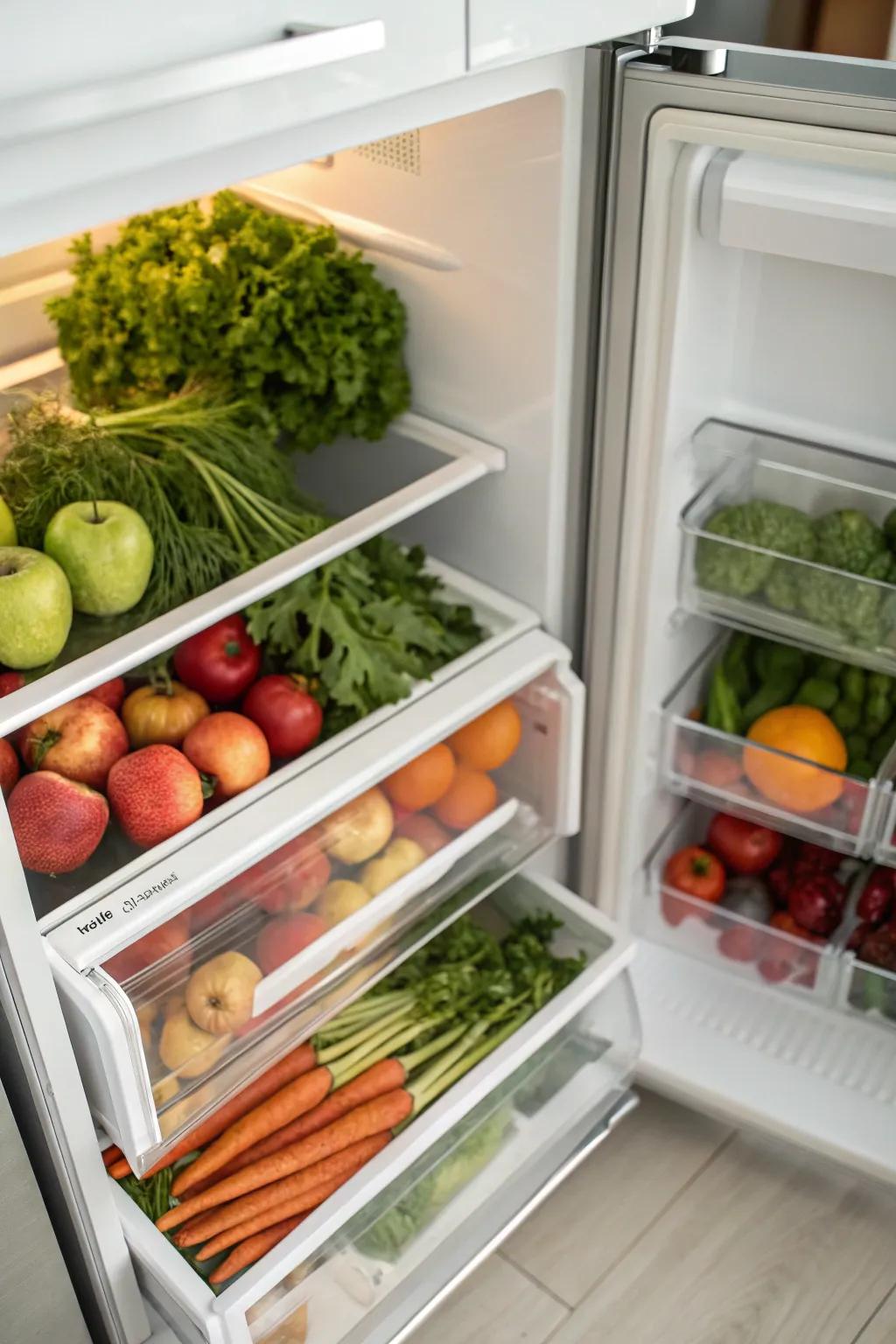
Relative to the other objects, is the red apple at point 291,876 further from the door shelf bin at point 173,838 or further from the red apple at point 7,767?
the red apple at point 7,767

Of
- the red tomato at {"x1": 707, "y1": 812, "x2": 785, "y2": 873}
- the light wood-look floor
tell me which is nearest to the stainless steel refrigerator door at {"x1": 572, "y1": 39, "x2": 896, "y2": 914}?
the red tomato at {"x1": 707, "y1": 812, "x2": 785, "y2": 873}

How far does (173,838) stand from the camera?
1.07 m

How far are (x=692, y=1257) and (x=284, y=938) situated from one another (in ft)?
2.26

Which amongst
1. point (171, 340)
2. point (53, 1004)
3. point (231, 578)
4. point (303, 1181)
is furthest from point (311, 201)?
point (303, 1181)

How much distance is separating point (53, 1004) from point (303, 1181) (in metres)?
0.39

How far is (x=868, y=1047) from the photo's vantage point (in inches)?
62.6

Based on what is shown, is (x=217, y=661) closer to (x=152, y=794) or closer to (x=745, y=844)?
Result: (x=152, y=794)

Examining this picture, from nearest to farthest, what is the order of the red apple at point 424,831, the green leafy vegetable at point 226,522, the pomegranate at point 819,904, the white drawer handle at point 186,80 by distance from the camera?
the white drawer handle at point 186,80, the green leafy vegetable at point 226,522, the red apple at point 424,831, the pomegranate at point 819,904

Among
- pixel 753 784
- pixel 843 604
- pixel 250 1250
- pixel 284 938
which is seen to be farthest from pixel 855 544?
pixel 250 1250

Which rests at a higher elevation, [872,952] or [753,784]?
[753,784]

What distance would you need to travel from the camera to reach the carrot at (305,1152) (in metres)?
1.22

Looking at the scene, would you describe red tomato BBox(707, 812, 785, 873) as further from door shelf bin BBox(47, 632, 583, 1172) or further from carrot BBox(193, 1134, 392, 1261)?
carrot BBox(193, 1134, 392, 1261)

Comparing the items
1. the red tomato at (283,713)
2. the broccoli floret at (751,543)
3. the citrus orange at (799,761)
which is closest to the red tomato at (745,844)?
the citrus orange at (799,761)

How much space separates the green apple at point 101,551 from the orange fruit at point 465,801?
426mm
